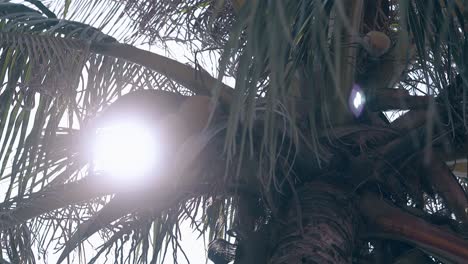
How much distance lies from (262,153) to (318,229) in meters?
0.38

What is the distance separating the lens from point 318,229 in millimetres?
3402

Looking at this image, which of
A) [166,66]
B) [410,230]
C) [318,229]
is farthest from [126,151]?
[410,230]

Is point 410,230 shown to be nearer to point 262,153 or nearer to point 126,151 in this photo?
point 262,153

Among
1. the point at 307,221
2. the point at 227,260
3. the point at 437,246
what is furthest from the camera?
the point at 227,260

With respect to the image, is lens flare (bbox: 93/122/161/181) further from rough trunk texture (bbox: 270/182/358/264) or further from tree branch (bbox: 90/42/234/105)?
rough trunk texture (bbox: 270/182/358/264)

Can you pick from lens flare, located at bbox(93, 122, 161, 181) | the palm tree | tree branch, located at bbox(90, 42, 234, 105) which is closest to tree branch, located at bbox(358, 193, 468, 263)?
the palm tree

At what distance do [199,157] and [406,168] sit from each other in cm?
82

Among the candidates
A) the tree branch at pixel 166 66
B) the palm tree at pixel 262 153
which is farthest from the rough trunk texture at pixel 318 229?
the tree branch at pixel 166 66

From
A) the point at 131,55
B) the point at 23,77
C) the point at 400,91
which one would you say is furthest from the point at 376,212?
the point at 23,77

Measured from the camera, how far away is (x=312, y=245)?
3.34 m

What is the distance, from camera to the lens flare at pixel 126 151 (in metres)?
3.42

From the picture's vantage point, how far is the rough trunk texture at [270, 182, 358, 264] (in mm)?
3324

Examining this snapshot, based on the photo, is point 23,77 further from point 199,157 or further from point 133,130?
point 199,157

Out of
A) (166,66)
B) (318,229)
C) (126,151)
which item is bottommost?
(318,229)
